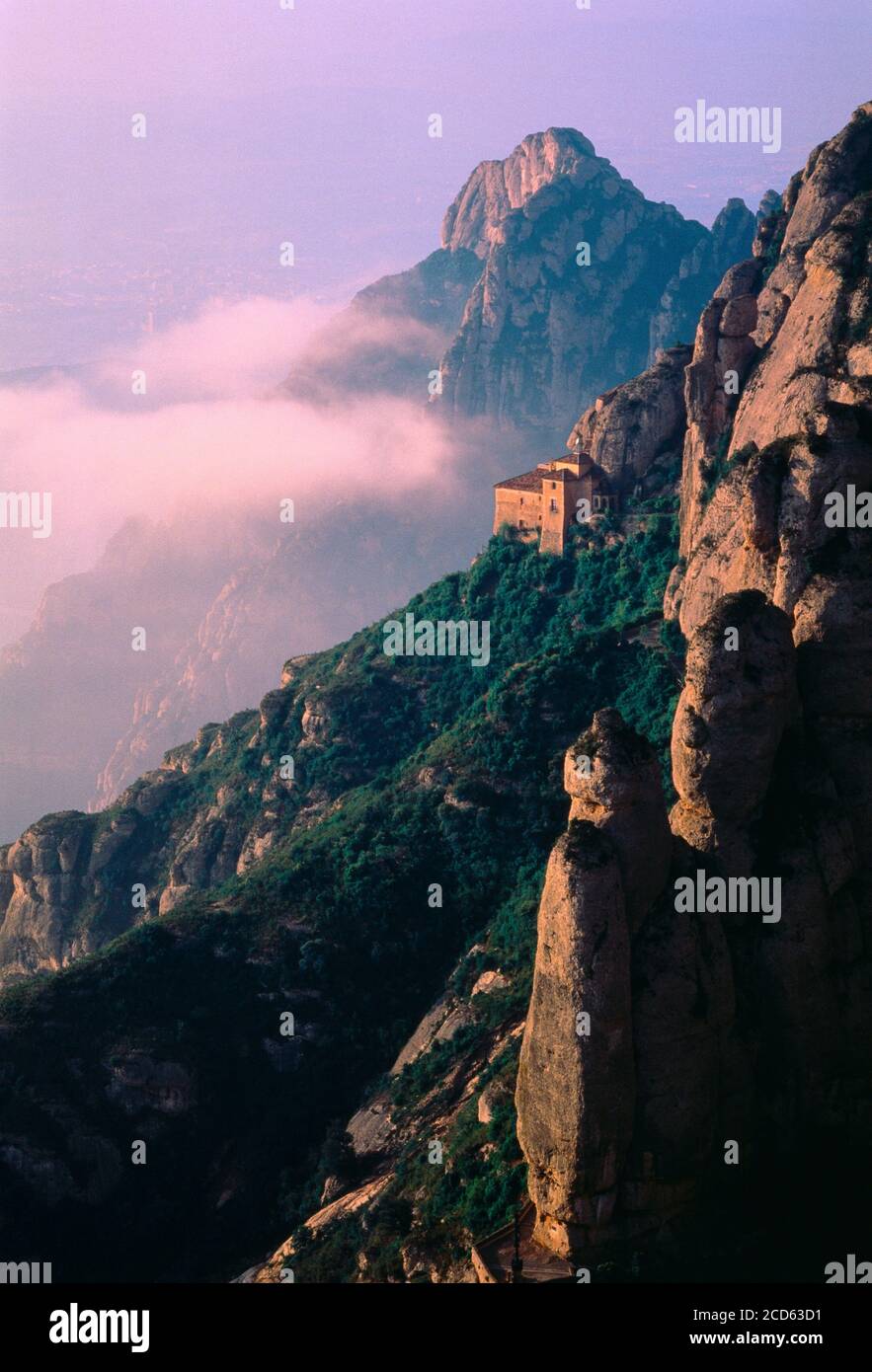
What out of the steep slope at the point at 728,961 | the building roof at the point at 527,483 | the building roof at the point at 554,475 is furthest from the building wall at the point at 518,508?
the steep slope at the point at 728,961

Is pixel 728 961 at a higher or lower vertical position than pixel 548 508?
lower

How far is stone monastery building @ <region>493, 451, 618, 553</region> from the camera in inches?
3900

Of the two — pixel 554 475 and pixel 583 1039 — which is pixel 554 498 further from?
pixel 583 1039

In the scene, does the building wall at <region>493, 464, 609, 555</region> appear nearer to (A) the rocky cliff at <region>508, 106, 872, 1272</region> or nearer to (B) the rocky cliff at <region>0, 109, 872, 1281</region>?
(B) the rocky cliff at <region>0, 109, 872, 1281</region>

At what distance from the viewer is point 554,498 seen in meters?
101

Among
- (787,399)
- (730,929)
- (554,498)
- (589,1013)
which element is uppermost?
(554,498)

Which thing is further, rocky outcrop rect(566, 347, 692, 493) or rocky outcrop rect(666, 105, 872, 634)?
rocky outcrop rect(566, 347, 692, 493)

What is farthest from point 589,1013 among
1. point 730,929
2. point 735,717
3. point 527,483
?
point 527,483

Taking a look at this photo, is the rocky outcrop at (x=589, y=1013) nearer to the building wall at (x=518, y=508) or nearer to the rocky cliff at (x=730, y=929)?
the rocky cliff at (x=730, y=929)

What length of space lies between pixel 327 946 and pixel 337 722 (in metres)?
27.8

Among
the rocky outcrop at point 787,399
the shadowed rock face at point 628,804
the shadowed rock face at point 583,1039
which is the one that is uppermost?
the rocky outcrop at point 787,399

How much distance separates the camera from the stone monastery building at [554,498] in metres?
99.1

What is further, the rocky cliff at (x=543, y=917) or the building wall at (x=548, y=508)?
the building wall at (x=548, y=508)

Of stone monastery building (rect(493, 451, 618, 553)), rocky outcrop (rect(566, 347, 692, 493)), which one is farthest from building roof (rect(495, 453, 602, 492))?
rocky outcrop (rect(566, 347, 692, 493))
